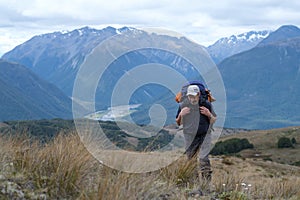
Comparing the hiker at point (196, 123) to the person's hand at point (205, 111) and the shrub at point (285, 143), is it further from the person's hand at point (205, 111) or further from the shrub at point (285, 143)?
the shrub at point (285, 143)

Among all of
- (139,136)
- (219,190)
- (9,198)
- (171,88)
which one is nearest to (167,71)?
(171,88)

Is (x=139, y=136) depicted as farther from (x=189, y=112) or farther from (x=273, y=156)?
(x=273, y=156)

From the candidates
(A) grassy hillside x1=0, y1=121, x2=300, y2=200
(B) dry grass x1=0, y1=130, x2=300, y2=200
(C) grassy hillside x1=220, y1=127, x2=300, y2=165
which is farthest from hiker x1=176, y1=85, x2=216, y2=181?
(C) grassy hillside x1=220, y1=127, x2=300, y2=165

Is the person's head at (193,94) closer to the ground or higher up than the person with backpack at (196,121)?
higher up

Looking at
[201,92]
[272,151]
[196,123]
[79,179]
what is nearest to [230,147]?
[272,151]

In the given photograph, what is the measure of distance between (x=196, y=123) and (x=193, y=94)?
62 centimetres

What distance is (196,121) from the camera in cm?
801

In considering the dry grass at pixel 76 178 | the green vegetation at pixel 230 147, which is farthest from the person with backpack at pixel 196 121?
Answer: the green vegetation at pixel 230 147

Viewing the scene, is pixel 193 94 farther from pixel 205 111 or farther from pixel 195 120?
pixel 195 120

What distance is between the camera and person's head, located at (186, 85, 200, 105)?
762cm

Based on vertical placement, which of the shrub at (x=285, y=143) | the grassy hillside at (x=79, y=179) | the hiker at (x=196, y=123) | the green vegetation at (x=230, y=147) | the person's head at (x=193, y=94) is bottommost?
the green vegetation at (x=230, y=147)

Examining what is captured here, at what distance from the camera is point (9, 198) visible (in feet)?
15.3

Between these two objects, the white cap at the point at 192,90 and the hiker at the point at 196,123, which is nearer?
the white cap at the point at 192,90

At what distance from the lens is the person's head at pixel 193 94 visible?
7.62 m
